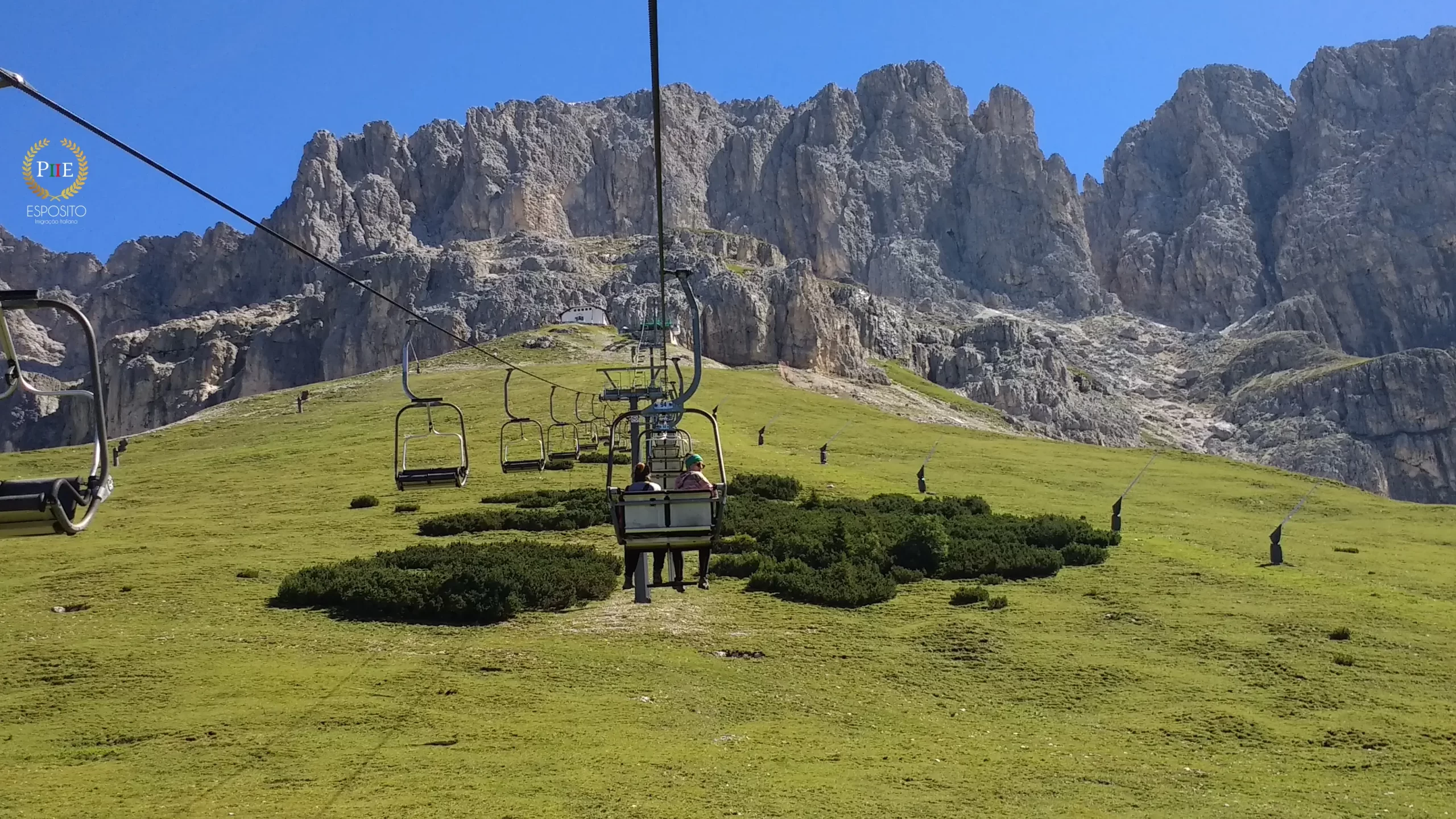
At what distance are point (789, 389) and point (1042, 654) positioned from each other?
81.7 meters

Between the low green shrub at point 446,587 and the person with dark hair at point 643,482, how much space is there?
8611 millimetres

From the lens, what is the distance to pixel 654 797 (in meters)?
17.7

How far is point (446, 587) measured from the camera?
30.5 m

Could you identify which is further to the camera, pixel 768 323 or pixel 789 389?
pixel 768 323

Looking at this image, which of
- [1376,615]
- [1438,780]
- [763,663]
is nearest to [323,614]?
[763,663]

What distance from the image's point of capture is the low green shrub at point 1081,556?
127 ft

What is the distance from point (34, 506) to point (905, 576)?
28.2 metres

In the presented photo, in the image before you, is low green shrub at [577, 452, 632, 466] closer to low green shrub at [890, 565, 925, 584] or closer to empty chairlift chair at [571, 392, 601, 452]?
empty chairlift chair at [571, 392, 601, 452]

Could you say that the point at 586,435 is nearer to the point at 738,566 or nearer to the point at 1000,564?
the point at 738,566

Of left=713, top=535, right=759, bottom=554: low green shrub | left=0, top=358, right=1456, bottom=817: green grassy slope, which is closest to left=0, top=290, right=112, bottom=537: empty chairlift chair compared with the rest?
left=0, top=358, right=1456, bottom=817: green grassy slope

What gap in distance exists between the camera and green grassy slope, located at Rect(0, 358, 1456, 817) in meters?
18.2

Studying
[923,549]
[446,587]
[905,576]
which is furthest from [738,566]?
[446,587]

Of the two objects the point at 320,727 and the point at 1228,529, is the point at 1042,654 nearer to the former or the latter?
the point at 320,727

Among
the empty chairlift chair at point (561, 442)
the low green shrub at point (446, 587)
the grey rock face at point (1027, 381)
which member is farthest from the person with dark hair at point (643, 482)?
the grey rock face at point (1027, 381)
